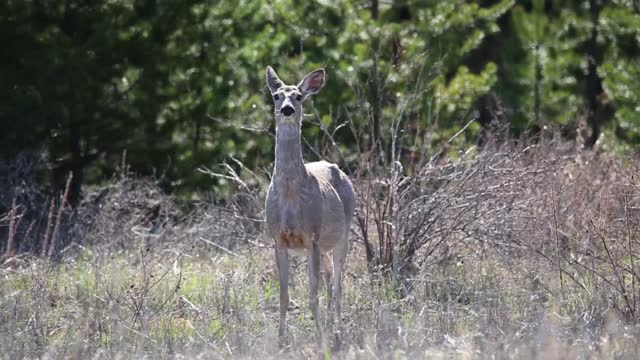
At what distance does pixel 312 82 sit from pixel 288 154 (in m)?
1.03

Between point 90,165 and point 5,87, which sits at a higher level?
point 5,87

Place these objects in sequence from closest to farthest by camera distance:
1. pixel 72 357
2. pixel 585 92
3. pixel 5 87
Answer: pixel 72 357
pixel 5 87
pixel 585 92

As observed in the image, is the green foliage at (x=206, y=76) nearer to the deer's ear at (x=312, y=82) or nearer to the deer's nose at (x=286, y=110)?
the deer's ear at (x=312, y=82)

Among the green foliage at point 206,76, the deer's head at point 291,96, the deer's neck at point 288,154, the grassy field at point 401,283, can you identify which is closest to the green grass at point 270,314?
the grassy field at point 401,283

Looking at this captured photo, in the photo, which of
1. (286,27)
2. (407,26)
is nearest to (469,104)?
(407,26)

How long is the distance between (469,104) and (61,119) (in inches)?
228

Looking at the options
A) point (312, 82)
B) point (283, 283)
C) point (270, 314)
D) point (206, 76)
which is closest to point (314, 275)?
point (283, 283)

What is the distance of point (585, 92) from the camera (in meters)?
21.9

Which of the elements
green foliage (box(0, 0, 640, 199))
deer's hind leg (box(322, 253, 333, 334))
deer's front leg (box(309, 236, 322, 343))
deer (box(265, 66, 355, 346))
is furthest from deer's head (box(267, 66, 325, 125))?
green foliage (box(0, 0, 640, 199))

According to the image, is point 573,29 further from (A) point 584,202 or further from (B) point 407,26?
(A) point 584,202

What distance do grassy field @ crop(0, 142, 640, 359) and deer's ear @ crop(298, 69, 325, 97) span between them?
1.54 m

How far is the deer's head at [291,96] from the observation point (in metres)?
8.84

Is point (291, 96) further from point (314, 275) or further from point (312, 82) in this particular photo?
point (314, 275)

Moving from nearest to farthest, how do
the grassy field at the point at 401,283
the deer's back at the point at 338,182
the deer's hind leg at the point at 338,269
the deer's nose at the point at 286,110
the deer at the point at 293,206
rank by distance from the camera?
1. the grassy field at the point at 401,283
2. the deer's nose at the point at 286,110
3. the deer at the point at 293,206
4. the deer's hind leg at the point at 338,269
5. the deer's back at the point at 338,182
